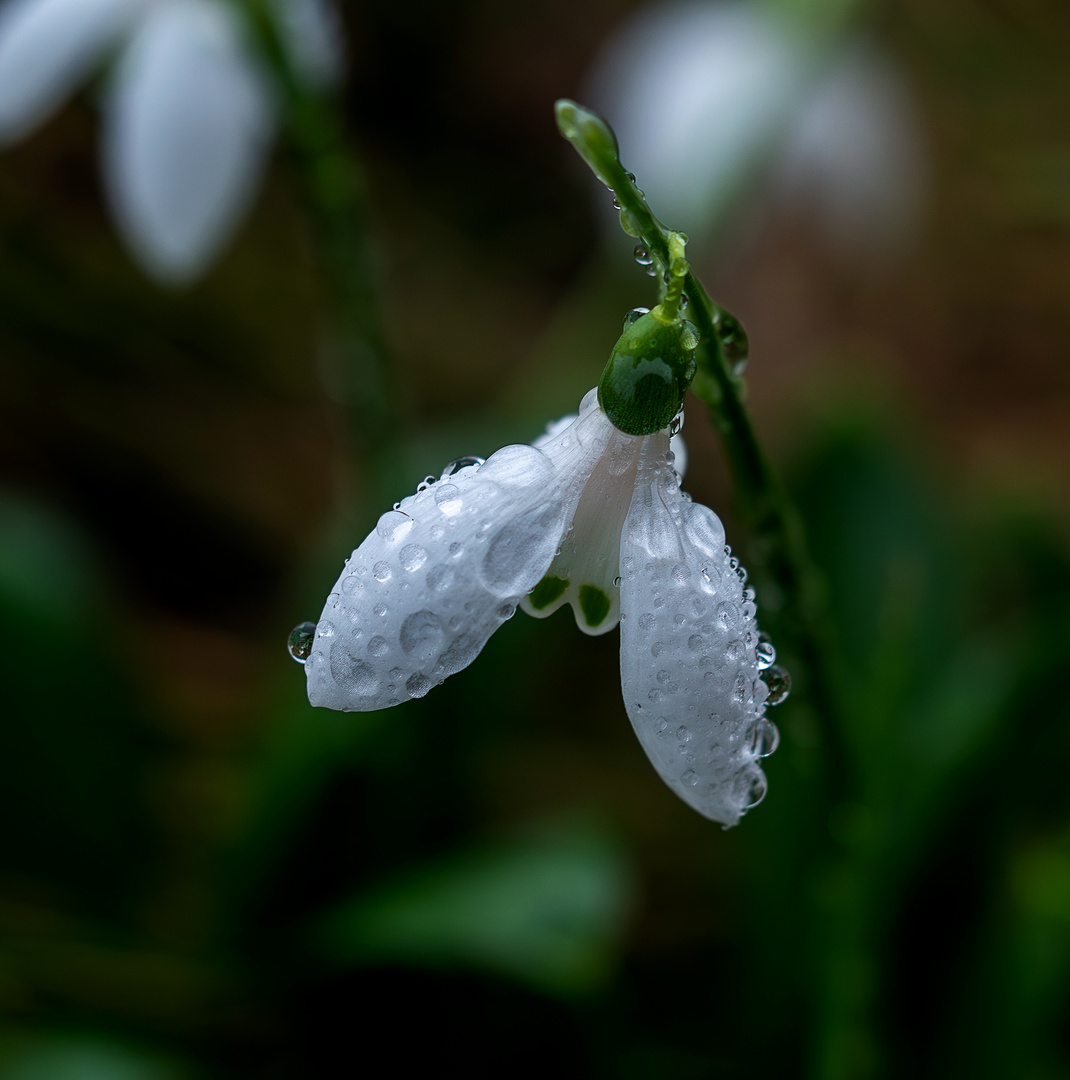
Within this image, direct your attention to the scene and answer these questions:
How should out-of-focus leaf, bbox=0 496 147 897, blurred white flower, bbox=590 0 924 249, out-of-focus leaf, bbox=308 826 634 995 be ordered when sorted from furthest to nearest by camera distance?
blurred white flower, bbox=590 0 924 249 → out-of-focus leaf, bbox=0 496 147 897 → out-of-focus leaf, bbox=308 826 634 995

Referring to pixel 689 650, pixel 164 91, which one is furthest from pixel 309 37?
pixel 689 650

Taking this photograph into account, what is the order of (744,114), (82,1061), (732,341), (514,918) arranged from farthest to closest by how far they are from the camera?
(744,114) → (82,1061) → (514,918) → (732,341)

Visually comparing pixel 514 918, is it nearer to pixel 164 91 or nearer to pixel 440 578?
pixel 440 578

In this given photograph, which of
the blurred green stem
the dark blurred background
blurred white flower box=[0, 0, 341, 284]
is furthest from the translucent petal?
blurred white flower box=[0, 0, 341, 284]

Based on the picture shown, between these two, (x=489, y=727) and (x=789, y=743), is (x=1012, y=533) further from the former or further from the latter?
(x=489, y=727)

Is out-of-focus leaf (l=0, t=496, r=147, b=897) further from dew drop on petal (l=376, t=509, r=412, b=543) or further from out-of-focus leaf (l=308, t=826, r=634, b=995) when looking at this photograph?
dew drop on petal (l=376, t=509, r=412, b=543)

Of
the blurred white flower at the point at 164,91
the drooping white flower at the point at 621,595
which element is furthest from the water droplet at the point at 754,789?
the blurred white flower at the point at 164,91
